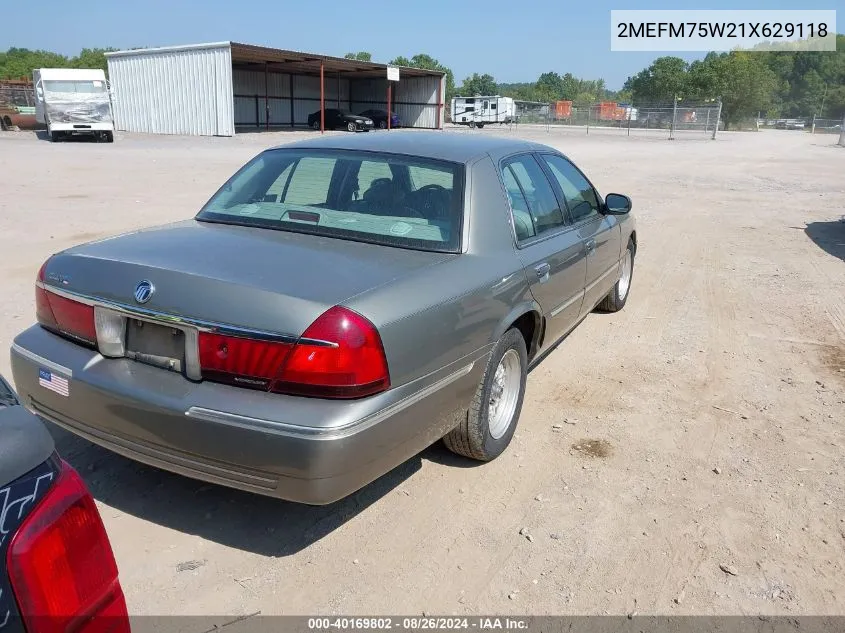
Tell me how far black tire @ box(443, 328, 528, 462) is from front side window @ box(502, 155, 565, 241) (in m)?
0.60

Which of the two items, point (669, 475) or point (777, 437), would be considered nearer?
point (669, 475)

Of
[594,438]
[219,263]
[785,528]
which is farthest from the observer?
[594,438]

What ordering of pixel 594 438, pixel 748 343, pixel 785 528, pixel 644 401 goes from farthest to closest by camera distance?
pixel 748 343 → pixel 644 401 → pixel 594 438 → pixel 785 528

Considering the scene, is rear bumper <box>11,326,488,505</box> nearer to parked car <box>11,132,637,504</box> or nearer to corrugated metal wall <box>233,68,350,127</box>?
parked car <box>11,132,637,504</box>

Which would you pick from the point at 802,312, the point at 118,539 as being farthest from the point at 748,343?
the point at 118,539

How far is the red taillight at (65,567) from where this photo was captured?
1166 mm

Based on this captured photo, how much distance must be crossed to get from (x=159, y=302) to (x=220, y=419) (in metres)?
0.52

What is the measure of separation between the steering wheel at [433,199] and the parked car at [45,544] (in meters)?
2.41

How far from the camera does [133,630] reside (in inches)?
98.4

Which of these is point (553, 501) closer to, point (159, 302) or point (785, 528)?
point (785, 528)

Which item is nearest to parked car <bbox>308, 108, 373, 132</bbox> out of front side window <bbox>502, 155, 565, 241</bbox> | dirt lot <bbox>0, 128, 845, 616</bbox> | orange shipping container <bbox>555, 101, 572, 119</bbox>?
orange shipping container <bbox>555, 101, 572, 119</bbox>

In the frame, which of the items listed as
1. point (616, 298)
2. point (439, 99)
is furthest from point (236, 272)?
point (439, 99)

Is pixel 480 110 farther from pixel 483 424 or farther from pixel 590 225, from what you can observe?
pixel 483 424

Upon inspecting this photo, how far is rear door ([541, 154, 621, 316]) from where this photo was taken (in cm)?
477
